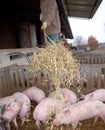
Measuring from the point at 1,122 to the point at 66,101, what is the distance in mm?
818

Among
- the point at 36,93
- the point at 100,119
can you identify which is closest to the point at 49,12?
the point at 36,93

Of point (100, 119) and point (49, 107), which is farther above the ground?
point (49, 107)

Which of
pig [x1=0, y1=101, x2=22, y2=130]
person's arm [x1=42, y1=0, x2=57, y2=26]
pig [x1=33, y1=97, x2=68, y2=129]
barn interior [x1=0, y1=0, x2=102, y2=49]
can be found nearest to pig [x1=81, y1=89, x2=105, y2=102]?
pig [x1=33, y1=97, x2=68, y2=129]

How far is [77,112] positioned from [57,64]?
0.59 m

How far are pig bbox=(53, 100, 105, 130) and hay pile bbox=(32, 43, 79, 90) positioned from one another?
1.05 feet

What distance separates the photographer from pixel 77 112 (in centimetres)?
238

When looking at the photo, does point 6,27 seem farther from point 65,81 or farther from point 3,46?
point 65,81

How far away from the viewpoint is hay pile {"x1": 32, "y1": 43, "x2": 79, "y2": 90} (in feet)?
8.18

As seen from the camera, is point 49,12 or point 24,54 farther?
point 24,54

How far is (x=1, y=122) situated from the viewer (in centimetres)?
222

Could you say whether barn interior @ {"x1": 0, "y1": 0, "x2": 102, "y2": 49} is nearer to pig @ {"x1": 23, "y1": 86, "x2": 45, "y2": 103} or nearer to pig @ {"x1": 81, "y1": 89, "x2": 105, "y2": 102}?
pig @ {"x1": 23, "y1": 86, "x2": 45, "y2": 103}

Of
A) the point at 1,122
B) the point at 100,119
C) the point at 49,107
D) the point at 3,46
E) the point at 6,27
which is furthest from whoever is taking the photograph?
the point at 6,27

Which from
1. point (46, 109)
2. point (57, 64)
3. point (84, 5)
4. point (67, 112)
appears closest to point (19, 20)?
point (84, 5)

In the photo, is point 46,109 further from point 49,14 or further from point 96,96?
point 49,14
